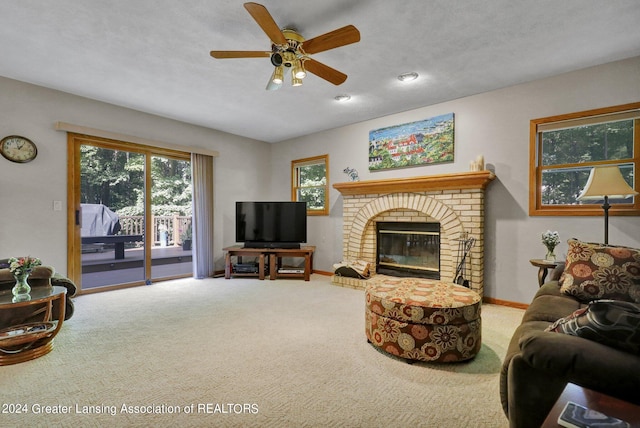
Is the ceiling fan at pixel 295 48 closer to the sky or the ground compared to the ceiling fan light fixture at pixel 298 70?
closer to the sky

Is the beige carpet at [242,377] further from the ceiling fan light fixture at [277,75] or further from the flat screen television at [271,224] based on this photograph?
the ceiling fan light fixture at [277,75]

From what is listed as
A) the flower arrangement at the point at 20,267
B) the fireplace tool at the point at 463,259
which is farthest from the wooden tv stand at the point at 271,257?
the flower arrangement at the point at 20,267

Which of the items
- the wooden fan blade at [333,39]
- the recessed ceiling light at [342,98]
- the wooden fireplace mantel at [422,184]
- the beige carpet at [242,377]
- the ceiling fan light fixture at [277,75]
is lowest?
the beige carpet at [242,377]

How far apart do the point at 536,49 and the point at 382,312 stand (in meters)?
2.66

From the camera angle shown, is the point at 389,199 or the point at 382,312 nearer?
the point at 382,312

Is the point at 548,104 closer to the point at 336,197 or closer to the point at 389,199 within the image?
the point at 389,199

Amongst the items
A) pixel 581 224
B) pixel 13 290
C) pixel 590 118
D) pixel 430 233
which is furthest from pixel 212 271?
pixel 590 118

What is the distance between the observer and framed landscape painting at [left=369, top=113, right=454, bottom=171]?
395 centimetres

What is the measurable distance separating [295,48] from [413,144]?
97.5 inches

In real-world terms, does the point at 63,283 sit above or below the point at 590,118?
below

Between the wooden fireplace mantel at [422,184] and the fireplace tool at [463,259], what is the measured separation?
66 cm

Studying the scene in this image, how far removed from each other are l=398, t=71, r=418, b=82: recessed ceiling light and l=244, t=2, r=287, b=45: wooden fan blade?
1.55 meters

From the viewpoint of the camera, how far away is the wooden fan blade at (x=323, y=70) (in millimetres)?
2422

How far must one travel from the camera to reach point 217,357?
7.28ft
